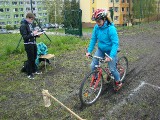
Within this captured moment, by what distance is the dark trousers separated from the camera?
328 inches

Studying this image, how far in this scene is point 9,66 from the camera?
412 inches

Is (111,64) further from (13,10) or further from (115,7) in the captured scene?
(13,10)

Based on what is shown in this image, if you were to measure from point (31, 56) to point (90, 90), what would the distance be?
3114 mm

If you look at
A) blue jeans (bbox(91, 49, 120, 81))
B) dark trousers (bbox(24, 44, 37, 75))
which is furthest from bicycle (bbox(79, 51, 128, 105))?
dark trousers (bbox(24, 44, 37, 75))

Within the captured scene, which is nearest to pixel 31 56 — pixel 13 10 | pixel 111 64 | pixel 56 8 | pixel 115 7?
pixel 111 64

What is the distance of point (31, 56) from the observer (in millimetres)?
8500

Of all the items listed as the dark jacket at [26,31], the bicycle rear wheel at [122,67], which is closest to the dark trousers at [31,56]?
the dark jacket at [26,31]

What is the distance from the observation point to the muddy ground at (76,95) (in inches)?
219

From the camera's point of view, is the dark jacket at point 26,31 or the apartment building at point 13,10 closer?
the dark jacket at point 26,31

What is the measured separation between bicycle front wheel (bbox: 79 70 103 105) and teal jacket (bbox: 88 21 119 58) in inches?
24.9

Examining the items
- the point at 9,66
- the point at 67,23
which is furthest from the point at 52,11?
the point at 9,66

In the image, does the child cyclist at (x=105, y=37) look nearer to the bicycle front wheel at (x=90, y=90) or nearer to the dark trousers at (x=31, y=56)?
the bicycle front wheel at (x=90, y=90)

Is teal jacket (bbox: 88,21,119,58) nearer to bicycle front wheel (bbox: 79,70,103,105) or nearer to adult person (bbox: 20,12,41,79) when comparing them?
bicycle front wheel (bbox: 79,70,103,105)

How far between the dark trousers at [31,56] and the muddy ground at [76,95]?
390mm
